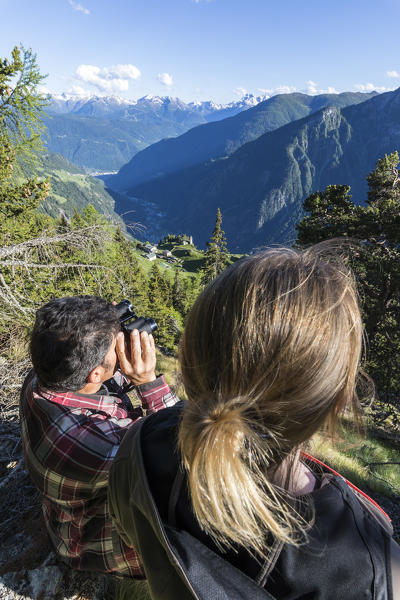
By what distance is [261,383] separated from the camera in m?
1.12

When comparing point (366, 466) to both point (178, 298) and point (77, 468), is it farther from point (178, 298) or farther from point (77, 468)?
point (178, 298)

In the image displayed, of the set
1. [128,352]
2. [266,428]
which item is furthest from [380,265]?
[266,428]

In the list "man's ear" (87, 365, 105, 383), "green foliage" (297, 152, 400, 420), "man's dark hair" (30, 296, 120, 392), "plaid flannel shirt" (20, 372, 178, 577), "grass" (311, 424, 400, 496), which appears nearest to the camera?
"plaid flannel shirt" (20, 372, 178, 577)

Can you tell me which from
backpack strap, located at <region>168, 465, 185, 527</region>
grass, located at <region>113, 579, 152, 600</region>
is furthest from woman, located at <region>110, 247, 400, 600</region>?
grass, located at <region>113, 579, 152, 600</region>

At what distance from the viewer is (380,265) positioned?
8984 millimetres

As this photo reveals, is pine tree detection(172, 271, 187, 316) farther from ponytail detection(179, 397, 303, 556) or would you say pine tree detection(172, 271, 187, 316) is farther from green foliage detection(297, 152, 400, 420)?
ponytail detection(179, 397, 303, 556)

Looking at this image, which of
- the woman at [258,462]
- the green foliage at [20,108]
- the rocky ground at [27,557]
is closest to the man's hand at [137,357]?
the woman at [258,462]

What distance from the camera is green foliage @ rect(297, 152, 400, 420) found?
9.91 m

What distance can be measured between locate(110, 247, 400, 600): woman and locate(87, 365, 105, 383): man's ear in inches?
43.1

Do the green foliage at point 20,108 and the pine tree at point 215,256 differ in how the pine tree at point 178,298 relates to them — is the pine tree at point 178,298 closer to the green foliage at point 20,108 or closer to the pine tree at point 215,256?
the pine tree at point 215,256

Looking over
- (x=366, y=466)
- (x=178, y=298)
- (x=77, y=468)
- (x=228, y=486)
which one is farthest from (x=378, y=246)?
(x=178, y=298)

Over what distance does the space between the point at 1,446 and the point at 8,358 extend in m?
2.82

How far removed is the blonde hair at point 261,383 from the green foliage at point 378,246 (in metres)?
9.39

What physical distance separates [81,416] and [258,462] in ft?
4.16
